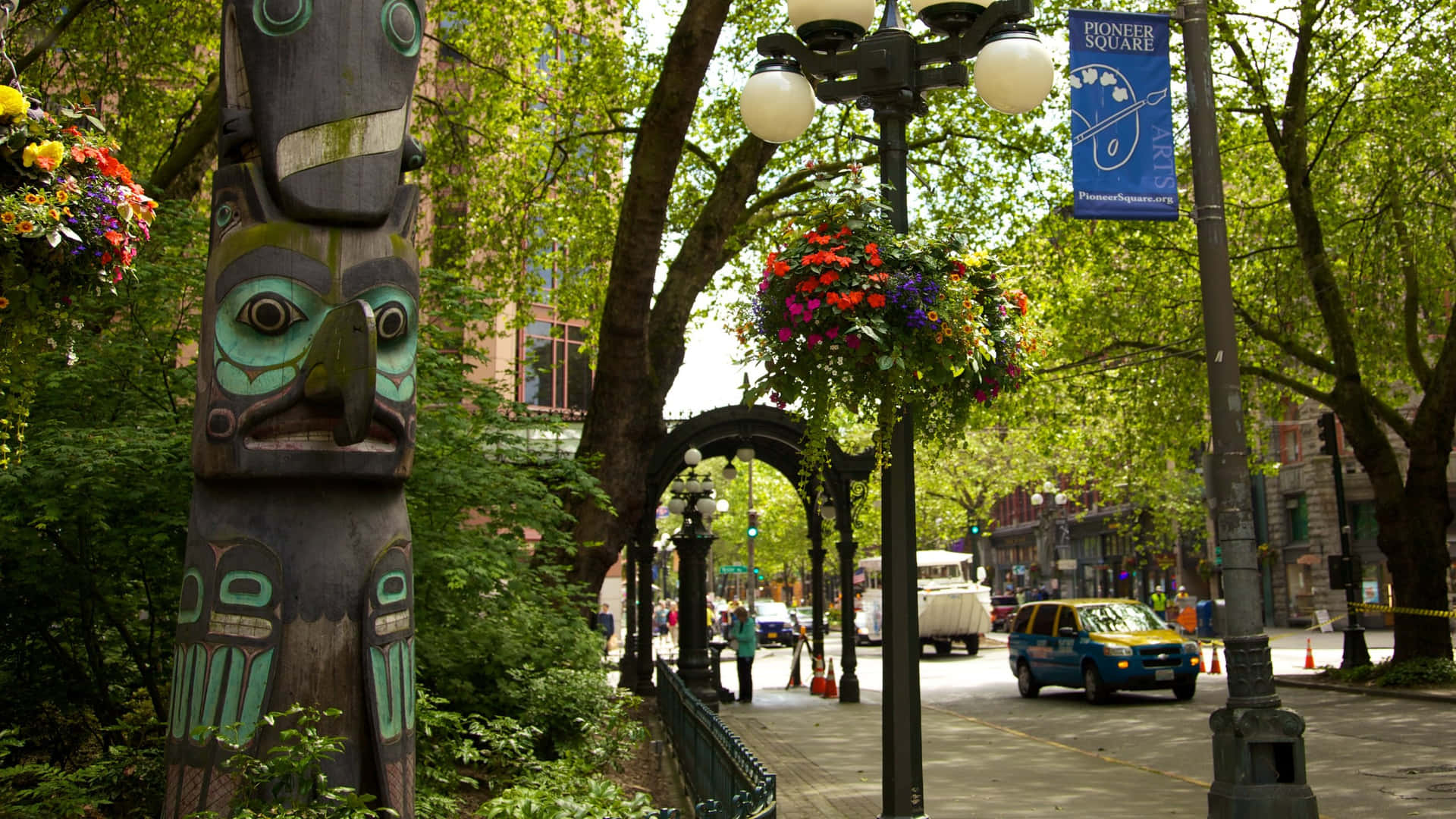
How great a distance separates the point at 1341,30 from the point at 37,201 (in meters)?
19.2

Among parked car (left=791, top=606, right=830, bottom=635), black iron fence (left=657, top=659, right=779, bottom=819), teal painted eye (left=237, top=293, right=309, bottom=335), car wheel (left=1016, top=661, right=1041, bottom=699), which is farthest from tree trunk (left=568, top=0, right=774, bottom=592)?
parked car (left=791, top=606, right=830, bottom=635)

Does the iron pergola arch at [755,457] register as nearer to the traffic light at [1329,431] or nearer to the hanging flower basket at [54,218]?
the traffic light at [1329,431]

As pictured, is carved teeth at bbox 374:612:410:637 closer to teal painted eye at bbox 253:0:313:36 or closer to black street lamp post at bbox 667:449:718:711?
teal painted eye at bbox 253:0:313:36

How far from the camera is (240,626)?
19.9 ft

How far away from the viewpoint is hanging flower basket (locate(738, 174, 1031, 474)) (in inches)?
234

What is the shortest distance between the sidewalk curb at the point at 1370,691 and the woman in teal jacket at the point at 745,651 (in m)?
8.77

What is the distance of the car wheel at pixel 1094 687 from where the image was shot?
69.8 feet

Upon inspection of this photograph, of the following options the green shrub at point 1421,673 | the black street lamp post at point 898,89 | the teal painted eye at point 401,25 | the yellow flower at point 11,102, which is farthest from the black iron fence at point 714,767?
the green shrub at point 1421,673

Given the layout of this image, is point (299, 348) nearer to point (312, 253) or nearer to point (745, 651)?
point (312, 253)

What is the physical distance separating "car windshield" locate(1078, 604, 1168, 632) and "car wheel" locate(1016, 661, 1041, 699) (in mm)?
1954

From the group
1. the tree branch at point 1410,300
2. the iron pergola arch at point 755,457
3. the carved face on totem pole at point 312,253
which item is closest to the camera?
the carved face on totem pole at point 312,253

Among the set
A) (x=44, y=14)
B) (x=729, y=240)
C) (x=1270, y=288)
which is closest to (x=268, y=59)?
(x=44, y=14)

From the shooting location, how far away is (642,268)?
43.4 feet

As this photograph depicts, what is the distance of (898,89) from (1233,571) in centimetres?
431
